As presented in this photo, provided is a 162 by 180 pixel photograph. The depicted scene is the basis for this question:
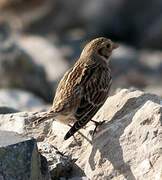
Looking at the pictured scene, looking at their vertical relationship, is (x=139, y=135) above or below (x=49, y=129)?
below

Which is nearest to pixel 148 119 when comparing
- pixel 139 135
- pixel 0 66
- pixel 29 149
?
pixel 139 135

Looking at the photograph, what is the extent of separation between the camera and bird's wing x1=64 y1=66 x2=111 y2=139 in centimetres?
816

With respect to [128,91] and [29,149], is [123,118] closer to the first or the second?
[128,91]

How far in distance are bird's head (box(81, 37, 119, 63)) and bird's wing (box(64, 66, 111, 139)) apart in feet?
1.45

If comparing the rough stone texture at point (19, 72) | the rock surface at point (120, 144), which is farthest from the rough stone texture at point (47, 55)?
the rock surface at point (120, 144)

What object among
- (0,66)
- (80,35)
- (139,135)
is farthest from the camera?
(80,35)

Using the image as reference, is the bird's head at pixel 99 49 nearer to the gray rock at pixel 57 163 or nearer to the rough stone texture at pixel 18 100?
the gray rock at pixel 57 163

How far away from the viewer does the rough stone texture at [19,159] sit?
6.48 m

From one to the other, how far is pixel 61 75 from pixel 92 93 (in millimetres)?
11605

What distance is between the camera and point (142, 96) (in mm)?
8234

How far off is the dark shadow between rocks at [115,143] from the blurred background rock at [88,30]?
41.3ft

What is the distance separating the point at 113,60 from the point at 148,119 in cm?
1451

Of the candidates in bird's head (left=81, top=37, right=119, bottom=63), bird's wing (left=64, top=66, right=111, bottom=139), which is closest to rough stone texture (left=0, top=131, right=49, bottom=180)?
bird's wing (left=64, top=66, right=111, bottom=139)

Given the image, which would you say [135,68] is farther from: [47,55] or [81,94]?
[81,94]
